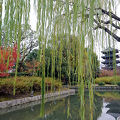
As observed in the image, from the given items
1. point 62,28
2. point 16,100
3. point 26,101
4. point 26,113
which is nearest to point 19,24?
point 62,28

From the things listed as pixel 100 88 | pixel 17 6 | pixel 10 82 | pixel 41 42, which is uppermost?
pixel 17 6

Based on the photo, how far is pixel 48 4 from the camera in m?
0.41

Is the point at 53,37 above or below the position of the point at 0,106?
above

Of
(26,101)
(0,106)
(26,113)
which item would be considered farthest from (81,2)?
(26,101)

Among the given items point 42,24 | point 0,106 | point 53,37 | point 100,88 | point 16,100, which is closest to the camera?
point 42,24

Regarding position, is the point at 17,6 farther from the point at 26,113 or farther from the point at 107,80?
the point at 107,80

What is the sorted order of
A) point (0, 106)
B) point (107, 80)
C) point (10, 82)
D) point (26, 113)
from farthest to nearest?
point (107, 80), point (10, 82), point (0, 106), point (26, 113)

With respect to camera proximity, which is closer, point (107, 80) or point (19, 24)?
point (19, 24)

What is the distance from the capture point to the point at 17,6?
384 mm

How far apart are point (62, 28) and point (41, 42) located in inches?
6.6

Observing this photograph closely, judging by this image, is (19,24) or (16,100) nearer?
(19,24)

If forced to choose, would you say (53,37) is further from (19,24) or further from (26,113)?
(26,113)

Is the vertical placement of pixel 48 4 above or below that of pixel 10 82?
above

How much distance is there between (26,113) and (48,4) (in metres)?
3.01
